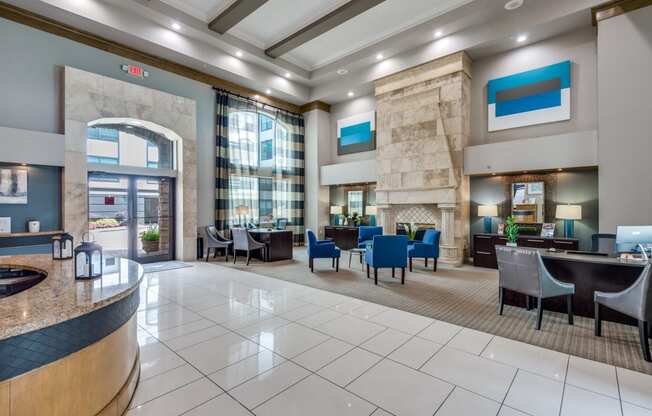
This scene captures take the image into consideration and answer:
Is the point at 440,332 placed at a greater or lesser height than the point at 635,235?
lesser

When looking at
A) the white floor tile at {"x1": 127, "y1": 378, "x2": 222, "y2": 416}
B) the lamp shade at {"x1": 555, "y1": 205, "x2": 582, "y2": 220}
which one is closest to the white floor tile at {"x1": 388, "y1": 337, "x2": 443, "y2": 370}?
the white floor tile at {"x1": 127, "y1": 378, "x2": 222, "y2": 416}

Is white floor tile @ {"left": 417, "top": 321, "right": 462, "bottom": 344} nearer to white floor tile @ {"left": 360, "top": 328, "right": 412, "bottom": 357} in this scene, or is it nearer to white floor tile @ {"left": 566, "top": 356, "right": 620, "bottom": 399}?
white floor tile @ {"left": 360, "top": 328, "right": 412, "bottom": 357}

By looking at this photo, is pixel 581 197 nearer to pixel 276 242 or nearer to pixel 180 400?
pixel 276 242

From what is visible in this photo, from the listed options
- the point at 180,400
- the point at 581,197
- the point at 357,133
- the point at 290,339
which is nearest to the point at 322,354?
the point at 290,339

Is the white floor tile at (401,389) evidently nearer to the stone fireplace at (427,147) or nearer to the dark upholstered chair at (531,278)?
the dark upholstered chair at (531,278)

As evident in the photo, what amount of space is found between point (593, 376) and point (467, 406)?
4.02ft

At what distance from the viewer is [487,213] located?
Answer: 692 cm

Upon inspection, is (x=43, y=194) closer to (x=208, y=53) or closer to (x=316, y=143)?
(x=208, y=53)

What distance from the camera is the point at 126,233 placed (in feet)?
22.5

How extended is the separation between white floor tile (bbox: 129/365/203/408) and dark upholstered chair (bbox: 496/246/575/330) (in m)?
3.58

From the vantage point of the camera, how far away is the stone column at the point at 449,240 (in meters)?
7.20

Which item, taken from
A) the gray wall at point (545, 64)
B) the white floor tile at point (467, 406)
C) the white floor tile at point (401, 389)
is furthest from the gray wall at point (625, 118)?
the white floor tile at point (401, 389)

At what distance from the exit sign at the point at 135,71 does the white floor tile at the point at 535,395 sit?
860 centimetres

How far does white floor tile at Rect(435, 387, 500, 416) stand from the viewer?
1959 mm
